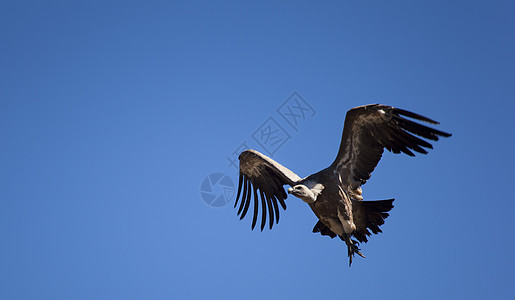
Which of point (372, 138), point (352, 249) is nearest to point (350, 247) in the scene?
point (352, 249)

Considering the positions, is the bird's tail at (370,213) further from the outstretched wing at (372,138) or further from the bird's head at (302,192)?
the bird's head at (302,192)

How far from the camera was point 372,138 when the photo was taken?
371 inches

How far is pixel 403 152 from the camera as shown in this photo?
29.6 feet

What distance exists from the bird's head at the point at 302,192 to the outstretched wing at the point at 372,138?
73cm

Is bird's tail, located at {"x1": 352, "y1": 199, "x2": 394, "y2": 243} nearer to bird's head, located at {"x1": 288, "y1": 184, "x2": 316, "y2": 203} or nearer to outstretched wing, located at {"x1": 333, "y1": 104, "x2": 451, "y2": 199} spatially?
outstretched wing, located at {"x1": 333, "y1": 104, "x2": 451, "y2": 199}

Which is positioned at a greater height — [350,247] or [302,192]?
[302,192]

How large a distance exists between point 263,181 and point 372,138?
288 cm

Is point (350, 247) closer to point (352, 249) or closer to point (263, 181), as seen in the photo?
point (352, 249)

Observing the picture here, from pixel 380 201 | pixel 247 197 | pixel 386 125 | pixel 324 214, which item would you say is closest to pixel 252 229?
pixel 247 197

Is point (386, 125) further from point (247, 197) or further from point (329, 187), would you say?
point (247, 197)

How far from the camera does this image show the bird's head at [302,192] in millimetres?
9344

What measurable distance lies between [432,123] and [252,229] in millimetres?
4319

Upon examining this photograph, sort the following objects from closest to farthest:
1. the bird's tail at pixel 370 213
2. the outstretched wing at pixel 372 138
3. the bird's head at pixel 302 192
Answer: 1. the outstretched wing at pixel 372 138
2. the bird's head at pixel 302 192
3. the bird's tail at pixel 370 213

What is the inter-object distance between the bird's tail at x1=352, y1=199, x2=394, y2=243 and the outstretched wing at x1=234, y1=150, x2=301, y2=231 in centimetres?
133
